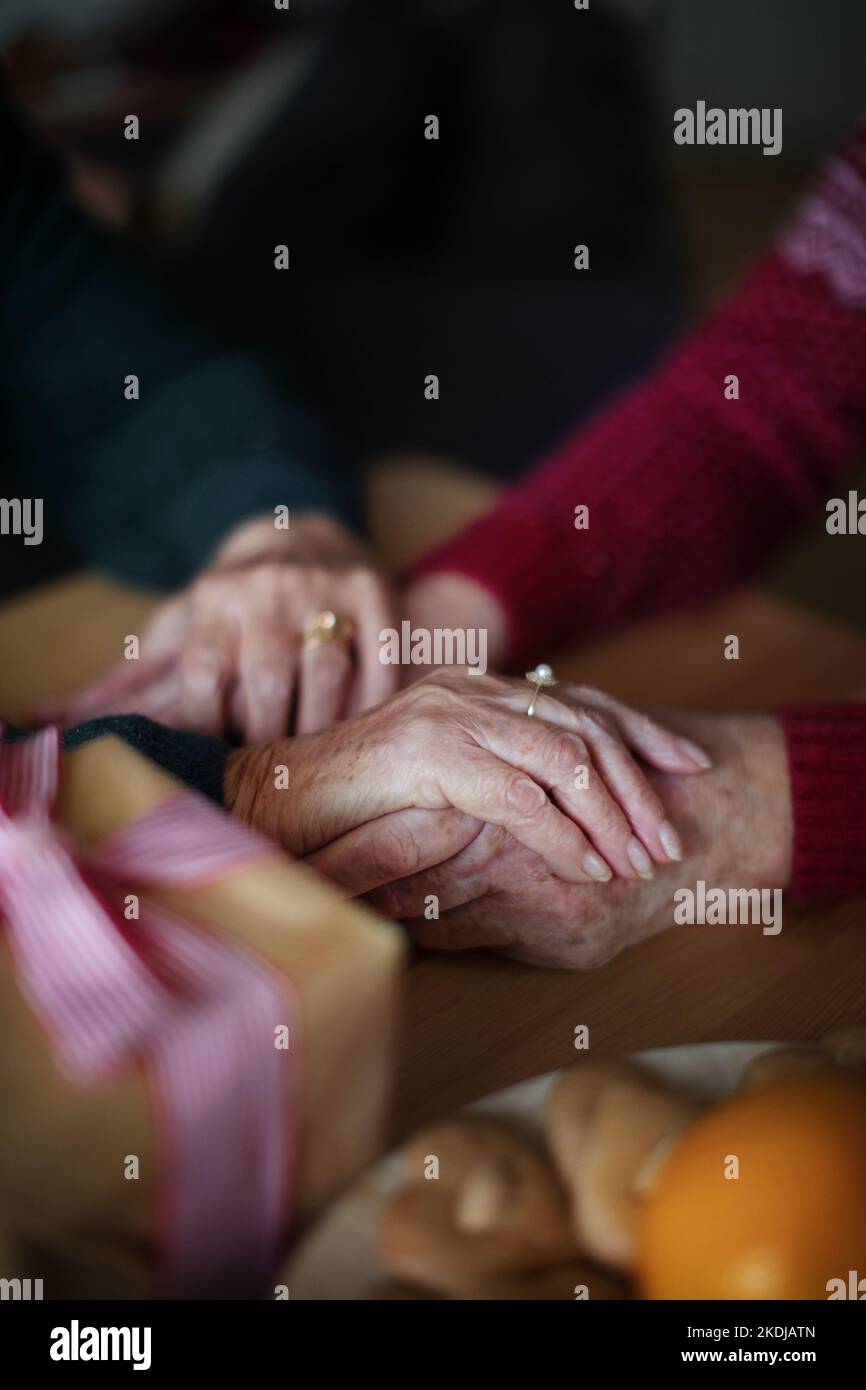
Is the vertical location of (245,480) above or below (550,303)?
below

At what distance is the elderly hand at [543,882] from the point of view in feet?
1.96

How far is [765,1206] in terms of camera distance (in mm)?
378

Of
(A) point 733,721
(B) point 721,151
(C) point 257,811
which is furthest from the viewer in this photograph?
(B) point 721,151

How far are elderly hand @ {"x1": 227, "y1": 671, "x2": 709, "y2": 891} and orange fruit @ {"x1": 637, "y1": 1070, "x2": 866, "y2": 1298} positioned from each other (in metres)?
0.21

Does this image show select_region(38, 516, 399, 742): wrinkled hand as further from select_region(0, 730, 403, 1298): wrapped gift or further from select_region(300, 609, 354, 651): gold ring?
select_region(0, 730, 403, 1298): wrapped gift

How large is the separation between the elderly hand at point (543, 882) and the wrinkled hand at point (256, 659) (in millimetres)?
167

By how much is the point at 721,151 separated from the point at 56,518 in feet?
11.7

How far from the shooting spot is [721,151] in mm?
4000

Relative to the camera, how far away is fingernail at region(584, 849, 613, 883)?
23.8 inches

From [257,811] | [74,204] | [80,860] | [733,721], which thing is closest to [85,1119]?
[80,860]

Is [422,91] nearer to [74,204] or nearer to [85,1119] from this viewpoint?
[74,204]

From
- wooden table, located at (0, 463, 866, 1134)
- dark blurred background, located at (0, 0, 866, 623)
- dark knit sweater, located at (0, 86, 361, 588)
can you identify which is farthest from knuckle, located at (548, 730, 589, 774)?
dark blurred background, located at (0, 0, 866, 623)

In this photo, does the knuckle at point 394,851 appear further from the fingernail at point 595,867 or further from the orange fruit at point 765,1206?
the orange fruit at point 765,1206

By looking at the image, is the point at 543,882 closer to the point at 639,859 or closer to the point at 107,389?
the point at 639,859
